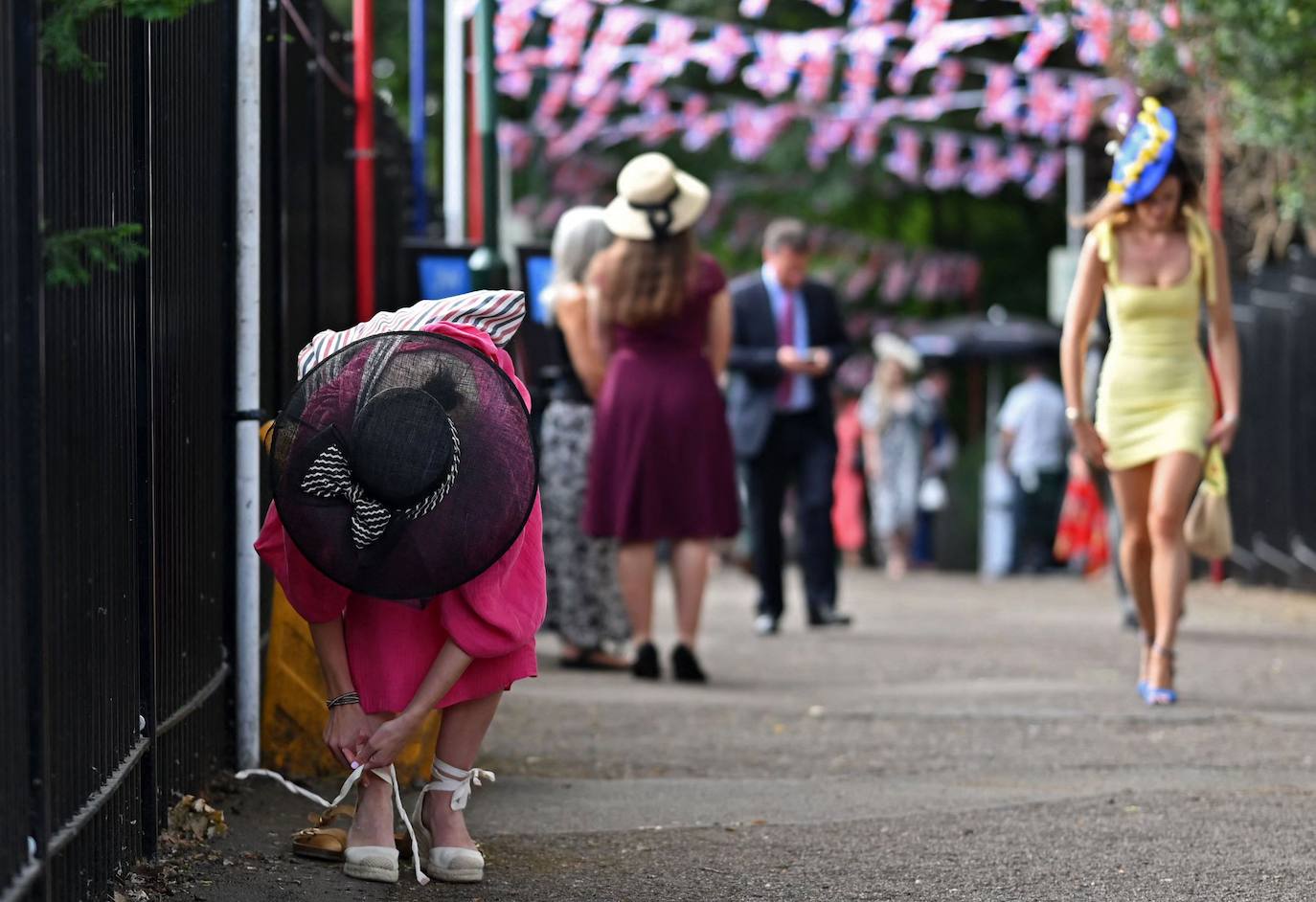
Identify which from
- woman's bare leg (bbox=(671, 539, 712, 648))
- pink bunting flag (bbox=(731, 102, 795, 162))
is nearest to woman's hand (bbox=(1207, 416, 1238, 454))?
woman's bare leg (bbox=(671, 539, 712, 648))

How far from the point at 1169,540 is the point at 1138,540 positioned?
0.31 m

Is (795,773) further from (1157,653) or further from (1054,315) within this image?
(1054,315)

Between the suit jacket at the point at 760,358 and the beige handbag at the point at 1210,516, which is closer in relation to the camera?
the beige handbag at the point at 1210,516

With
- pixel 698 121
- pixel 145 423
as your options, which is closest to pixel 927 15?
pixel 698 121

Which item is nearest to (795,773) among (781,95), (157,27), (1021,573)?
(157,27)

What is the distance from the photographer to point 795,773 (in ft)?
21.6

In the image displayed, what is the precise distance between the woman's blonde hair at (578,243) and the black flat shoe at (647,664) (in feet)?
4.73

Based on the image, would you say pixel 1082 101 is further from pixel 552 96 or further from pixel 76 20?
pixel 76 20

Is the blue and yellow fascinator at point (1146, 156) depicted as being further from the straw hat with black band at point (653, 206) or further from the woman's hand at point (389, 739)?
the woman's hand at point (389, 739)

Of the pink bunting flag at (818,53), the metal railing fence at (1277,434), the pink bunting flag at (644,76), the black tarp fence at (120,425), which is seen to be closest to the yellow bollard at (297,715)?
the black tarp fence at (120,425)

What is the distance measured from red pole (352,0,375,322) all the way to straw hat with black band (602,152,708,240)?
162 centimetres

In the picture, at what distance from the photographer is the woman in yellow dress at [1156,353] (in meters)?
7.95

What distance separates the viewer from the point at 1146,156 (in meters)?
7.99

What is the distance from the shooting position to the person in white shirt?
1962cm
